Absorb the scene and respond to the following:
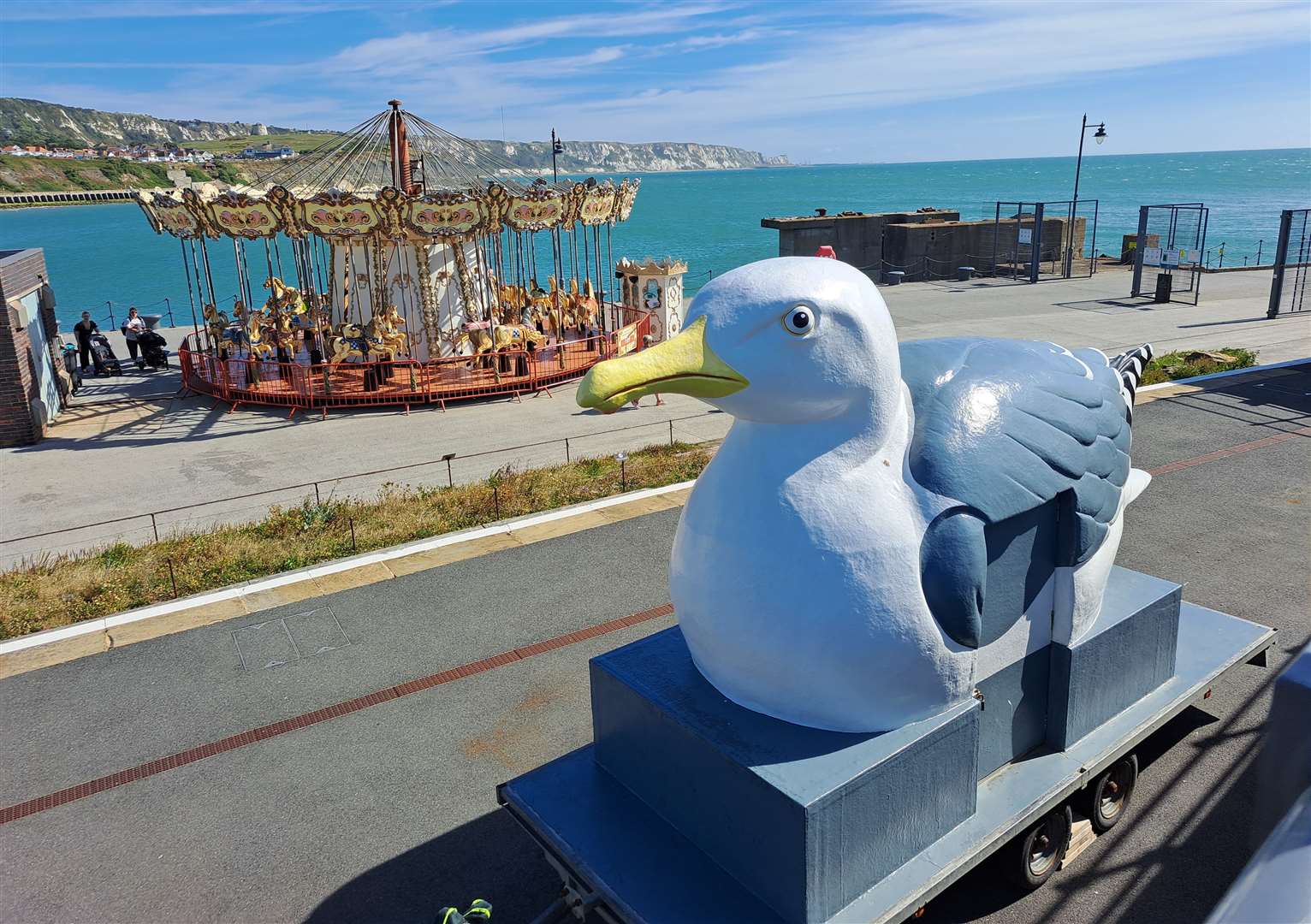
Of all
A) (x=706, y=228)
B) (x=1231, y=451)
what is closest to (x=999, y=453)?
(x=1231, y=451)

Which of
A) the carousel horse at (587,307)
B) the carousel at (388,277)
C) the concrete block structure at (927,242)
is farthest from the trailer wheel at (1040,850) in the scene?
the concrete block structure at (927,242)

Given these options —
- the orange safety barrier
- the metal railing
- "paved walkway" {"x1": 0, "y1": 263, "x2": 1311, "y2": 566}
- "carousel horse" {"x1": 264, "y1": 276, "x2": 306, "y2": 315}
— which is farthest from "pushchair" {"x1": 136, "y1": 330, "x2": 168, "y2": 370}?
the metal railing

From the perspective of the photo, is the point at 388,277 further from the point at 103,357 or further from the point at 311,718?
the point at 311,718

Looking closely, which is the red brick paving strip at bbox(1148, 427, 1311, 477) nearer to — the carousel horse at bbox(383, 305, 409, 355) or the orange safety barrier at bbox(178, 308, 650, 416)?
the orange safety barrier at bbox(178, 308, 650, 416)

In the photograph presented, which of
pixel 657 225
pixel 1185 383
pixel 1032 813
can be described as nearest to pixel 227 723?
pixel 1032 813

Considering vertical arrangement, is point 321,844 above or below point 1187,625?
below

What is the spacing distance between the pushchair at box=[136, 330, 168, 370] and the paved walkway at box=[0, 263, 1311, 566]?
2.00 feet

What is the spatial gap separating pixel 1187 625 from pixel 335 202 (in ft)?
52.8

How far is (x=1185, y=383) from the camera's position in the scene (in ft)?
57.6

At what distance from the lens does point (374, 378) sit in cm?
1964

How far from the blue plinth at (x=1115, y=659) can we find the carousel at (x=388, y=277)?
13579 millimetres

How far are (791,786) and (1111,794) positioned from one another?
3.07 meters

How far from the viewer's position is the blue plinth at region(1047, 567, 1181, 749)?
5770 mm

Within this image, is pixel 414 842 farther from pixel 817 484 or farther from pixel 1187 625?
pixel 1187 625
